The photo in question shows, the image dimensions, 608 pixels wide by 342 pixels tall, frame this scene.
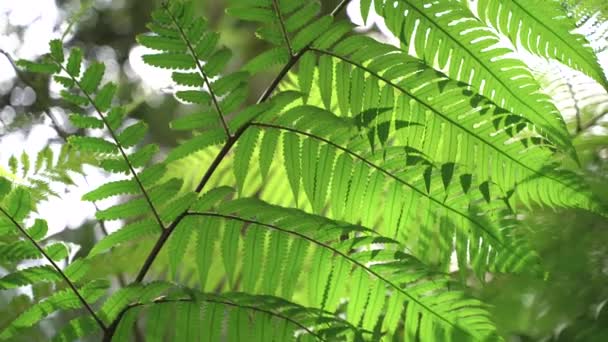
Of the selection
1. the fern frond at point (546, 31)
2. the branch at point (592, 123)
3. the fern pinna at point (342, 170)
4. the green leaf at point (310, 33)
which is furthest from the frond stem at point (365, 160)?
the branch at point (592, 123)

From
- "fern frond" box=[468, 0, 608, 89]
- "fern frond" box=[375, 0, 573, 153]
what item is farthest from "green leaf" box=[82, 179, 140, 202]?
"fern frond" box=[468, 0, 608, 89]

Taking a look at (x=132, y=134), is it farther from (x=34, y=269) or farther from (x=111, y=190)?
(x=34, y=269)

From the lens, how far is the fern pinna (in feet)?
2.63

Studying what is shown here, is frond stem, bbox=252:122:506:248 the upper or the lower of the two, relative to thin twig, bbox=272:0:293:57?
lower

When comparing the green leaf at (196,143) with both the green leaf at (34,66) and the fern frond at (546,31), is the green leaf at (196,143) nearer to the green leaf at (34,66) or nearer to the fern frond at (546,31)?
the green leaf at (34,66)

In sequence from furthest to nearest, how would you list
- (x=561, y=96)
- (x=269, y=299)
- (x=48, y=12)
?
(x=48, y=12) < (x=561, y=96) < (x=269, y=299)

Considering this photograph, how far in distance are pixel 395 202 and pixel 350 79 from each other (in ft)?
0.53

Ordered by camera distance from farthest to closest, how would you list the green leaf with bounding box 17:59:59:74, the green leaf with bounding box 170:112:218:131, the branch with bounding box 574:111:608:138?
the branch with bounding box 574:111:608:138 < the green leaf with bounding box 170:112:218:131 < the green leaf with bounding box 17:59:59:74

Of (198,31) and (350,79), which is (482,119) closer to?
(350,79)

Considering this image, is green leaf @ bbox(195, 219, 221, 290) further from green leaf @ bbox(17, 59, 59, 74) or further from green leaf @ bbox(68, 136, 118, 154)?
green leaf @ bbox(17, 59, 59, 74)

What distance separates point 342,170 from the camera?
883 mm

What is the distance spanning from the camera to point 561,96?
59.7 inches

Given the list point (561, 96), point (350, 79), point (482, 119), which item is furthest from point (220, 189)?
point (561, 96)

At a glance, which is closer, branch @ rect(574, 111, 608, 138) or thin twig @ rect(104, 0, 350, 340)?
thin twig @ rect(104, 0, 350, 340)
